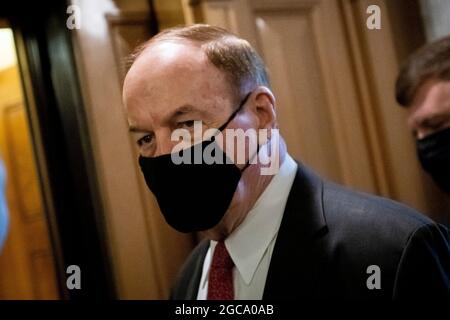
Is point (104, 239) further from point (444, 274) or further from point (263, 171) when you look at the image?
point (444, 274)

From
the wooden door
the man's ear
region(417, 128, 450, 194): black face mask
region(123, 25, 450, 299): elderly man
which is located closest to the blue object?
the wooden door

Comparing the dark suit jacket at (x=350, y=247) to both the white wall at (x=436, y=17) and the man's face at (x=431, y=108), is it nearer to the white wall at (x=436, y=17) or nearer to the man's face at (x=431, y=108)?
the man's face at (x=431, y=108)

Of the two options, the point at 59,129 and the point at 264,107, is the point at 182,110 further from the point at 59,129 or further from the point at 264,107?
the point at 59,129

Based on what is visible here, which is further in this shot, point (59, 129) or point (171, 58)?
point (59, 129)

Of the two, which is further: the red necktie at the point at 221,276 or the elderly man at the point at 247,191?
the red necktie at the point at 221,276

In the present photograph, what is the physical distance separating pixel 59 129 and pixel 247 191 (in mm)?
237

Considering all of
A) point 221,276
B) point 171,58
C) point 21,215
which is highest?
point 171,58

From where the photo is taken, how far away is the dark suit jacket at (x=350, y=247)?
491 millimetres

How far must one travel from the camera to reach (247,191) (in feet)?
1.75

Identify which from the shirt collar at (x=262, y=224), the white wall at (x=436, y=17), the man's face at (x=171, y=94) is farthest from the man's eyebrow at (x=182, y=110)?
the white wall at (x=436, y=17)

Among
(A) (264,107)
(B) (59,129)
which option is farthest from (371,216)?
(B) (59,129)

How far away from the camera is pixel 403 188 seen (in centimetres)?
58

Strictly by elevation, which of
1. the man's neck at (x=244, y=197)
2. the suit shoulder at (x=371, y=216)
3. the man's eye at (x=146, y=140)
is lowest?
the suit shoulder at (x=371, y=216)
